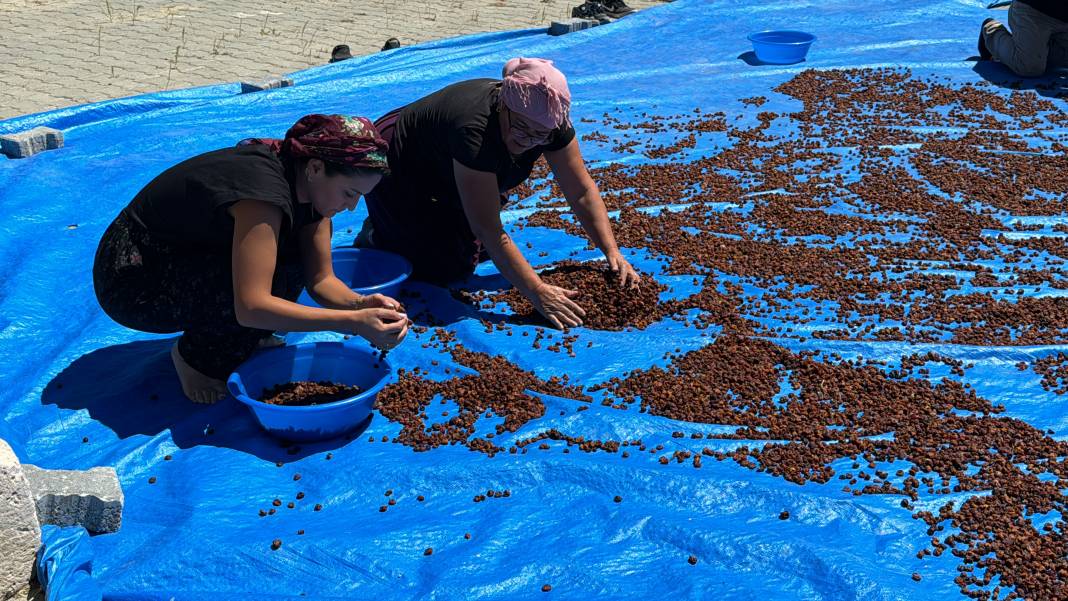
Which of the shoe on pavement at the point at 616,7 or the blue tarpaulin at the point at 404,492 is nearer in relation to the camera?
the blue tarpaulin at the point at 404,492

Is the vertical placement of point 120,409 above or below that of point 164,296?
below

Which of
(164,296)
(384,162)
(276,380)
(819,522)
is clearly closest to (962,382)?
(819,522)

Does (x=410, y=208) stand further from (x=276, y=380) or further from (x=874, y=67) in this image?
(x=874, y=67)

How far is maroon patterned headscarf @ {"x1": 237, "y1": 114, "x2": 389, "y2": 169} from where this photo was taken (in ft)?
9.91

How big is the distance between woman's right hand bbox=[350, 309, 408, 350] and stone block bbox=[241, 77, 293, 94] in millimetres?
4035

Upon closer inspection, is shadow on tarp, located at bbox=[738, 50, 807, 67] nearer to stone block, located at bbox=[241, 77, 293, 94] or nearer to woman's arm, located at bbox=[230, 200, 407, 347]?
stone block, located at bbox=[241, 77, 293, 94]

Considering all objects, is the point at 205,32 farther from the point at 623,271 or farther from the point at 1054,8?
the point at 1054,8

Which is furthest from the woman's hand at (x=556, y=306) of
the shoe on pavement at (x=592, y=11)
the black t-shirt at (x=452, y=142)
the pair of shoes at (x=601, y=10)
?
the shoe on pavement at (x=592, y=11)

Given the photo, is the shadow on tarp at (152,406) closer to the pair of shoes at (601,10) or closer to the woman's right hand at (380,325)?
the woman's right hand at (380,325)

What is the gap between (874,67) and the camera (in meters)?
7.57

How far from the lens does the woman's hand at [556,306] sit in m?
3.99

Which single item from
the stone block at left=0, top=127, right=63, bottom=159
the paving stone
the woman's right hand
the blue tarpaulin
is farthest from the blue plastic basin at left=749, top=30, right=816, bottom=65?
the woman's right hand

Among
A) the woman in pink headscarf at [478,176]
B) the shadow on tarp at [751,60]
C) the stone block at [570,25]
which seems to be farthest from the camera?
the stone block at [570,25]

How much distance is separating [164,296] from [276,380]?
50 centimetres
